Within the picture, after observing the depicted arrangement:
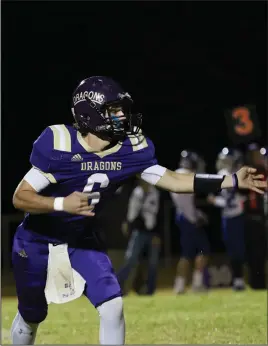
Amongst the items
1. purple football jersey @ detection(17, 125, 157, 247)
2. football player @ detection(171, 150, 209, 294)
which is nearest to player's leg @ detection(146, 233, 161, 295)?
football player @ detection(171, 150, 209, 294)

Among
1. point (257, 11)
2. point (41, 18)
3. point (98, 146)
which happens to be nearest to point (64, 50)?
point (41, 18)

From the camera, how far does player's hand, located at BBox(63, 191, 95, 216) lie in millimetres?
4996

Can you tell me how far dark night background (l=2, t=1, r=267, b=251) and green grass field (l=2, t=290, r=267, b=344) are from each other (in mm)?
7962

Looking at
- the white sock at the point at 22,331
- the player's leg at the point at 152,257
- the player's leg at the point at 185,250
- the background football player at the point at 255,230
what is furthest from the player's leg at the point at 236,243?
the white sock at the point at 22,331

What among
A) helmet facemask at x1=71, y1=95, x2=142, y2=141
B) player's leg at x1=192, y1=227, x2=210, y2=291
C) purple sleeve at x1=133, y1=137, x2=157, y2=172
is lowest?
player's leg at x1=192, y1=227, x2=210, y2=291

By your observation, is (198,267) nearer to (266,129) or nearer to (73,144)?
(73,144)

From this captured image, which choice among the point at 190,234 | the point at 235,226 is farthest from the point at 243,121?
the point at 190,234

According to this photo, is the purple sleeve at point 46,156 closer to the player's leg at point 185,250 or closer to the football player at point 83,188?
the football player at point 83,188

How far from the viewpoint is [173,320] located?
8.62 metres

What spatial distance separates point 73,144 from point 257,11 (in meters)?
16.5

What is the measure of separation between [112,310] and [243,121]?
24.2 ft

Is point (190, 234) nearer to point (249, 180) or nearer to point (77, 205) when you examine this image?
point (249, 180)

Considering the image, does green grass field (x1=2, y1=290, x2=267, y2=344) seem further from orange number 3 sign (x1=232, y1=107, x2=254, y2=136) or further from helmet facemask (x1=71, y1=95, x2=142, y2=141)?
helmet facemask (x1=71, y1=95, x2=142, y2=141)

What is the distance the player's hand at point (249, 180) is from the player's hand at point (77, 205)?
1155 millimetres
